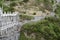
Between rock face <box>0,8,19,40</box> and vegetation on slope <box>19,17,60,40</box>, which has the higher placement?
rock face <box>0,8,19,40</box>

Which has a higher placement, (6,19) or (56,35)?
(6,19)

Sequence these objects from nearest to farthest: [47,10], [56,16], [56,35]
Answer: [56,35] → [56,16] → [47,10]

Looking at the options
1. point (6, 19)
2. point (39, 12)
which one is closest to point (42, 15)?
point (39, 12)

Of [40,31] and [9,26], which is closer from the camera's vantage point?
[9,26]

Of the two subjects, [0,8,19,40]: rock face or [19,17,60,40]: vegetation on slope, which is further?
[19,17,60,40]: vegetation on slope

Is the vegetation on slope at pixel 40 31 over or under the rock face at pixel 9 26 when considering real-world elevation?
under

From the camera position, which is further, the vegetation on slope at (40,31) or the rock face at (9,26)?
the vegetation on slope at (40,31)

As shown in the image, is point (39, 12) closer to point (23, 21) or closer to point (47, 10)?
point (47, 10)

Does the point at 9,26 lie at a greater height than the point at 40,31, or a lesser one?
greater
